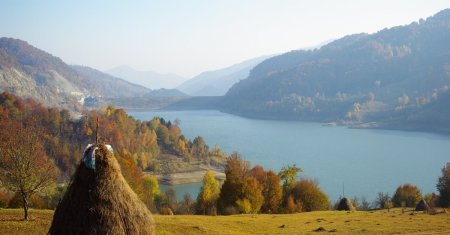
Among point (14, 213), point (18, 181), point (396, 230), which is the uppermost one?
point (18, 181)

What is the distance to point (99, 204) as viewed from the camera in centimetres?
1666

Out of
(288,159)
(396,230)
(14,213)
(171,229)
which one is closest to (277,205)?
(396,230)

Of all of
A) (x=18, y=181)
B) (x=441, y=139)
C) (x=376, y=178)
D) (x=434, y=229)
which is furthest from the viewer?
(x=441, y=139)

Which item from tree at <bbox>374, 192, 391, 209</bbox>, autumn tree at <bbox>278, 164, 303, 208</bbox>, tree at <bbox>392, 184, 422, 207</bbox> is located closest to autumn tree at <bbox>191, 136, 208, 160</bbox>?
autumn tree at <bbox>278, 164, 303, 208</bbox>

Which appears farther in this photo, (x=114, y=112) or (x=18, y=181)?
(x=114, y=112)

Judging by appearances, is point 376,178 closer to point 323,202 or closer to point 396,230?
point 323,202

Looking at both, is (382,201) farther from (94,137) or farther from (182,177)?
(94,137)

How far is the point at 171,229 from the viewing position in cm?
2806

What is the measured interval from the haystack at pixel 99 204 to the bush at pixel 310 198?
54352 millimetres

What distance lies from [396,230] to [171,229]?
16.6m

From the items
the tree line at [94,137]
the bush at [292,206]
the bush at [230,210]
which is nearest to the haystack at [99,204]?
the bush at [230,210]

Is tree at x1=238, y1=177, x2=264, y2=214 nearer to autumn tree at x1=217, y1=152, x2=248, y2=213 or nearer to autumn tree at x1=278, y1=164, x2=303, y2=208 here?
autumn tree at x1=217, y1=152, x2=248, y2=213

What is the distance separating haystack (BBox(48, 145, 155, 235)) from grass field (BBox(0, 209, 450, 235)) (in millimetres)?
8235

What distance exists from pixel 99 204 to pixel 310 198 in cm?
5617
